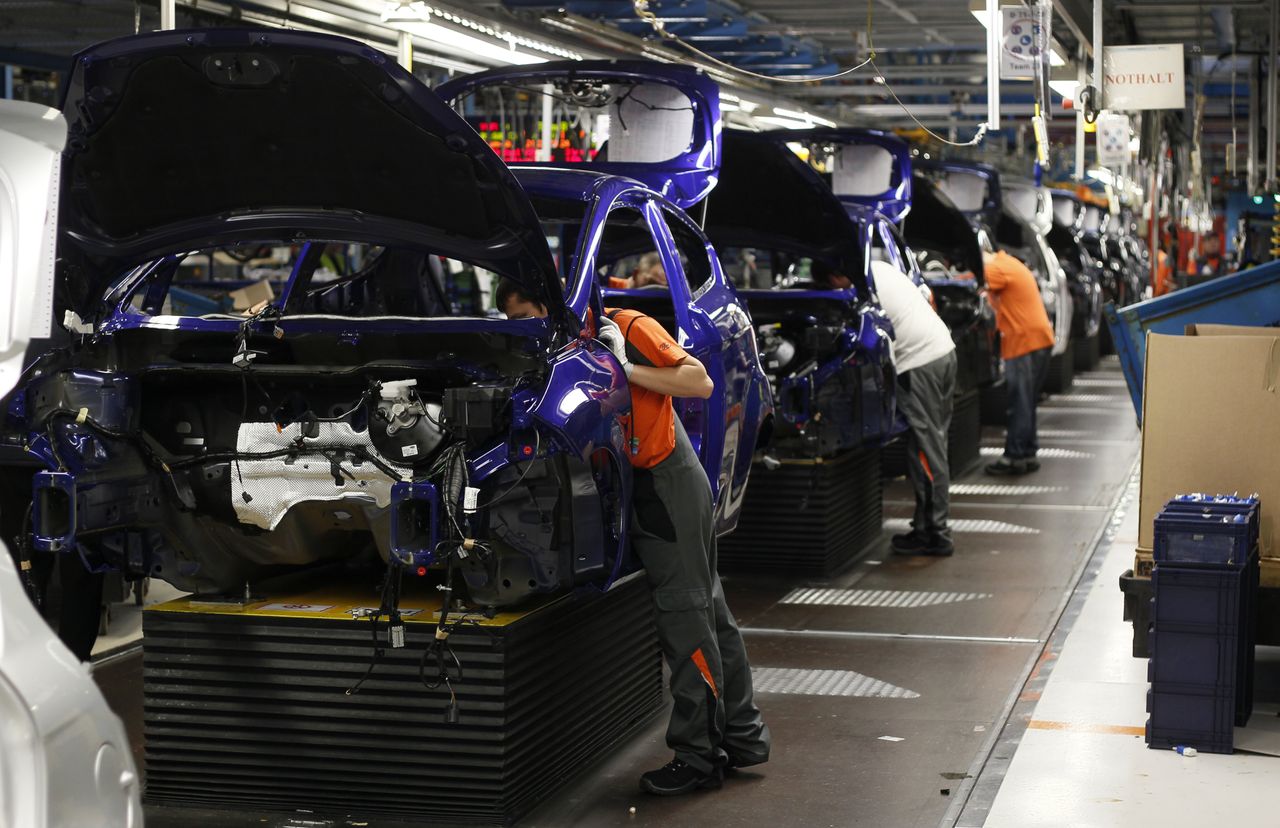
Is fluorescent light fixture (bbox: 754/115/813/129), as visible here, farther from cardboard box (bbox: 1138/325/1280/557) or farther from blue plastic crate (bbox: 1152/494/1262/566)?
blue plastic crate (bbox: 1152/494/1262/566)

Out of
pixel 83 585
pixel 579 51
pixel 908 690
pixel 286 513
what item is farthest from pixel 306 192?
pixel 579 51

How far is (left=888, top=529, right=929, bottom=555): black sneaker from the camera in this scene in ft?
30.7

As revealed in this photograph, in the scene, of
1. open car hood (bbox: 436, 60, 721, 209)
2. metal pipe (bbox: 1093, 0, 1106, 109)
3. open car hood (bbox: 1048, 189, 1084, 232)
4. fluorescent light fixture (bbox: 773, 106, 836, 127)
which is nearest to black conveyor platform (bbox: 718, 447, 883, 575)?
open car hood (bbox: 436, 60, 721, 209)

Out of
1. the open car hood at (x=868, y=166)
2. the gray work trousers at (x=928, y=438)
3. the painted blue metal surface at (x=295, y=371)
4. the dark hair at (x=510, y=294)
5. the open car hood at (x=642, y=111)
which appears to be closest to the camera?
the painted blue metal surface at (x=295, y=371)

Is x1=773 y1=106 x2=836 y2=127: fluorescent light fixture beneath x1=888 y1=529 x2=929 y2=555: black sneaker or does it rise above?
above

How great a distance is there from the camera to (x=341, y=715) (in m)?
4.76

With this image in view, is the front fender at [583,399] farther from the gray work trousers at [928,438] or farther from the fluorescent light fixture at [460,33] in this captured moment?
the gray work trousers at [928,438]

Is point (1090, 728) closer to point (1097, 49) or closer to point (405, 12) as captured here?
point (405, 12)

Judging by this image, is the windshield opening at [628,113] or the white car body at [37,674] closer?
the white car body at [37,674]

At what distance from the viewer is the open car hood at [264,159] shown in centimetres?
441

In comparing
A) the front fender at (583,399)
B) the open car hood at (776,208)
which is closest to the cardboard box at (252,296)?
the open car hood at (776,208)

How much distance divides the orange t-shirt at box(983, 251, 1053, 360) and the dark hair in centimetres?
794

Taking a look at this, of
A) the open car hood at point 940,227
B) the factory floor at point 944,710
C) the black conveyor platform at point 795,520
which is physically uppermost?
the open car hood at point 940,227

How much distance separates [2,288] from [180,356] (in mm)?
2715
